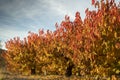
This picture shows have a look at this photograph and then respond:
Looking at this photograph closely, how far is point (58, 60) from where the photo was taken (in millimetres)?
39812

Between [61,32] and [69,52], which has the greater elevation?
[61,32]

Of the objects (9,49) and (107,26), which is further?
(9,49)

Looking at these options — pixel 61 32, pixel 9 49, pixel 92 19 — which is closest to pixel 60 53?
pixel 61 32

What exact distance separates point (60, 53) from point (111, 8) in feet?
53.3

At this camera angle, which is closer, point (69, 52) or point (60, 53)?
point (69, 52)

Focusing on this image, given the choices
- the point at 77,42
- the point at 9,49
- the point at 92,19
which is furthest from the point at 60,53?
the point at 9,49

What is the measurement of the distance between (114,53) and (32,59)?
30.1 m

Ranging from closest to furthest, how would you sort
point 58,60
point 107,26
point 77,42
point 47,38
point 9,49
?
point 107,26 < point 77,42 < point 58,60 < point 47,38 < point 9,49

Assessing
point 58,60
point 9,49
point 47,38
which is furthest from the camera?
point 9,49

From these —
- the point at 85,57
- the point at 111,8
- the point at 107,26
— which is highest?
the point at 111,8

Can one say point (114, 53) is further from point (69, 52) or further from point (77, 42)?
point (69, 52)

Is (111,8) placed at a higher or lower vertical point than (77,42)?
higher

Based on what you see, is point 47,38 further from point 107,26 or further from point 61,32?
point 107,26

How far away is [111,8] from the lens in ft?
82.4
